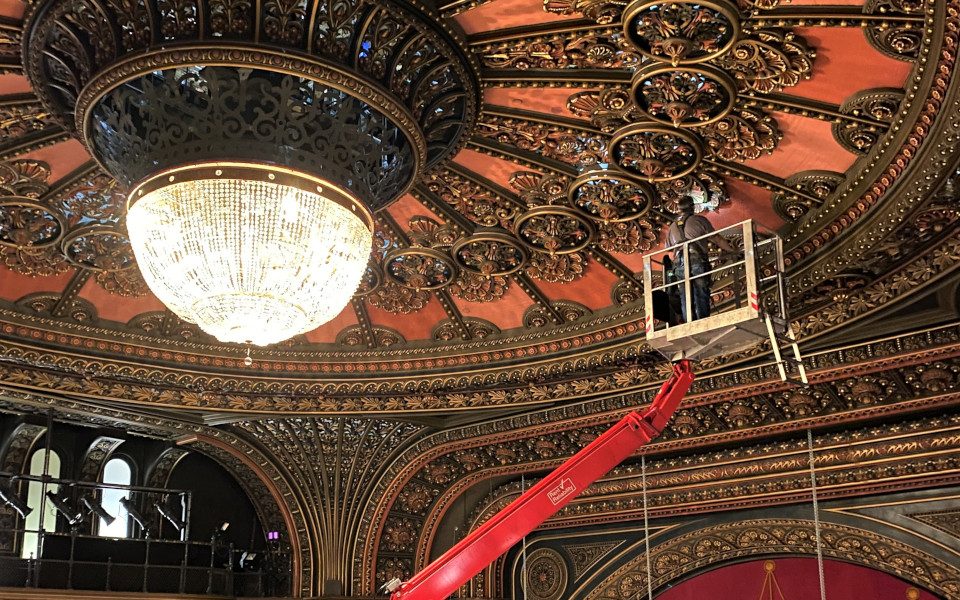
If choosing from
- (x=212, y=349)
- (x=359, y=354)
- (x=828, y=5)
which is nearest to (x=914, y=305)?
(x=828, y=5)

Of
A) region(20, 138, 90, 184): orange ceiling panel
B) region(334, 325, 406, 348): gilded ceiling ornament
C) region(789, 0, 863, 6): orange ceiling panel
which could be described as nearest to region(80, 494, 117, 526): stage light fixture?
region(334, 325, 406, 348): gilded ceiling ornament

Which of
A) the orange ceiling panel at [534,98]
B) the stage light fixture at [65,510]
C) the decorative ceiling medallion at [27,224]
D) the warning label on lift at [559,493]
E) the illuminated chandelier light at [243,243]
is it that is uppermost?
the orange ceiling panel at [534,98]

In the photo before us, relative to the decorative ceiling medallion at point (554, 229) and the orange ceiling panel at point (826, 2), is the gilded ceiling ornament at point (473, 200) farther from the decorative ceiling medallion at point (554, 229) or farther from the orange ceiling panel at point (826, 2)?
the orange ceiling panel at point (826, 2)

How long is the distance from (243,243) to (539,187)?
2836mm

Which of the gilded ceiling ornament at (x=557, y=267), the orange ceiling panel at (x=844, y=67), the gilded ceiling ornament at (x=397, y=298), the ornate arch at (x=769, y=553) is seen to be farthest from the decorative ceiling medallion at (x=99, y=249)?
the ornate arch at (x=769, y=553)

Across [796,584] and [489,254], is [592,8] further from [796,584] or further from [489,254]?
[796,584]

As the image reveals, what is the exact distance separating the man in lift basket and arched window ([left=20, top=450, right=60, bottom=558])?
7.55m

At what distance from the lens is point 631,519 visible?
12.7 meters

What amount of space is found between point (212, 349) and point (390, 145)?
4.88m

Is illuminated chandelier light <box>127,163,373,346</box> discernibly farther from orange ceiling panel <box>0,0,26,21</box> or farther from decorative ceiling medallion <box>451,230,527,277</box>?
decorative ceiling medallion <box>451,230,527,277</box>

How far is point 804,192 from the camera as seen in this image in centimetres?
788

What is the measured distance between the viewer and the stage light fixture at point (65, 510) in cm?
1186

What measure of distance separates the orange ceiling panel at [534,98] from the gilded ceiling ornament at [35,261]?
4244 mm

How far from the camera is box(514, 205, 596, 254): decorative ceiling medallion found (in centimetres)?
850
